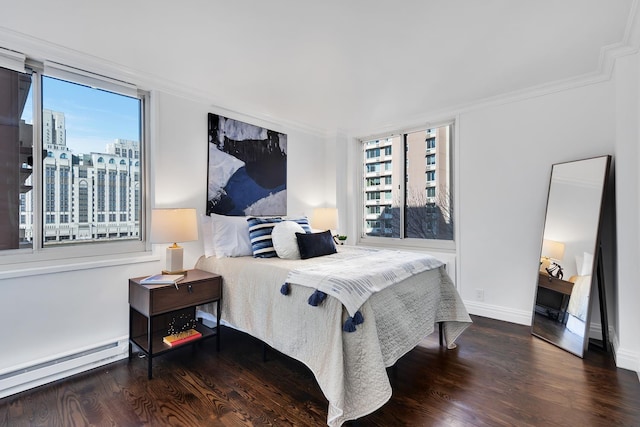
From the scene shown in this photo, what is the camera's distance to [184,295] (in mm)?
2363

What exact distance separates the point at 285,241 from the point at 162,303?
1.03 metres

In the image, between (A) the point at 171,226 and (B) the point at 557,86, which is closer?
(A) the point at 171,226

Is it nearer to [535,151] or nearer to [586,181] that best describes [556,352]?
[586,181]

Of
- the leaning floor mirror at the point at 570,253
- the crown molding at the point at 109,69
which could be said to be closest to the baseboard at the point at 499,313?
the leaning floor mirror at the point at 570,253

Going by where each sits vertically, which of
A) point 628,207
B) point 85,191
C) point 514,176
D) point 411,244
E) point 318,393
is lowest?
point 318,393

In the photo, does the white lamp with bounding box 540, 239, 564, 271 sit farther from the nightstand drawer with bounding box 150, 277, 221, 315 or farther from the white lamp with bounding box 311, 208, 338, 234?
the nightstand drawer with bounding box 150, 277, 221, 315

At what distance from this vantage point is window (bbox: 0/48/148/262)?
218 cm

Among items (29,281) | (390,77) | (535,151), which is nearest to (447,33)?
(390,77)

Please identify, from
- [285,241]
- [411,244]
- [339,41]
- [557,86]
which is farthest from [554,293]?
[339,41]

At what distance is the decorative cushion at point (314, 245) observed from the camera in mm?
2693

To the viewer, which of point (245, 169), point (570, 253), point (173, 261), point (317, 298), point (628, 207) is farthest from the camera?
point (245, 169)

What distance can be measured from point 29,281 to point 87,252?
376 mm

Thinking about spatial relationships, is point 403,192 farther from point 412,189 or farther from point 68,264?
point 68,264

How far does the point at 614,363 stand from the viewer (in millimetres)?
2318
